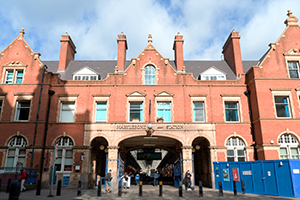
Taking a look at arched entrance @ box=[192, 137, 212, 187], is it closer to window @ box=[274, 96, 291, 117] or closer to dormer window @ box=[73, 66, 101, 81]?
window @ box=[274, 96, 291, 117]

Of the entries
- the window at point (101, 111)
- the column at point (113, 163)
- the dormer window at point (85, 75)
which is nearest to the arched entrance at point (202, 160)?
the column at point (113, 163)

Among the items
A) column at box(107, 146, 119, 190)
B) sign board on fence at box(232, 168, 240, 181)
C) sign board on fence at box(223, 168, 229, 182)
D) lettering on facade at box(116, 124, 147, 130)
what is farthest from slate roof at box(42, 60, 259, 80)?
sign board on fence at box(232, 168, 240, 181)

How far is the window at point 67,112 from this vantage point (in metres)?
24.3

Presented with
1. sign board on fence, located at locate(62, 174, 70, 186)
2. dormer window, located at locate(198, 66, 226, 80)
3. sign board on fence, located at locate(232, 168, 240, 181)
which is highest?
dormer window, located at locate(198, 66, 226, 80)

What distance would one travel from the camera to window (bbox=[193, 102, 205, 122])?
24.2 meters

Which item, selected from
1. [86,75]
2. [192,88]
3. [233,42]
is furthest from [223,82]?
[86,75]

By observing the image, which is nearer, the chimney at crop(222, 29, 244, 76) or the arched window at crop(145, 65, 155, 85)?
the arched window at crop(145, 65, 155, 85)

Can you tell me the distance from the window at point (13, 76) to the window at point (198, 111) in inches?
693

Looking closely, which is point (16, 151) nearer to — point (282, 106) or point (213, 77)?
point (213, 77)

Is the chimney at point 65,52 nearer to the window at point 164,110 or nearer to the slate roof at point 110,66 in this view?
the slate roof at point 110,66

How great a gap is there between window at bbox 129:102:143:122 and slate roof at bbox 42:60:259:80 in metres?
5.37

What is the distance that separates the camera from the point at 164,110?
24.2 meters

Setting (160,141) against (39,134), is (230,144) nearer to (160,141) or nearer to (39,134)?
(160,141)

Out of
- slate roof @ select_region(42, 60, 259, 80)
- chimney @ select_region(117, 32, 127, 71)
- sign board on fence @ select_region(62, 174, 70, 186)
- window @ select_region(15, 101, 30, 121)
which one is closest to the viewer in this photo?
sign board on fence @ select_region(62, 174, 70, 186)
